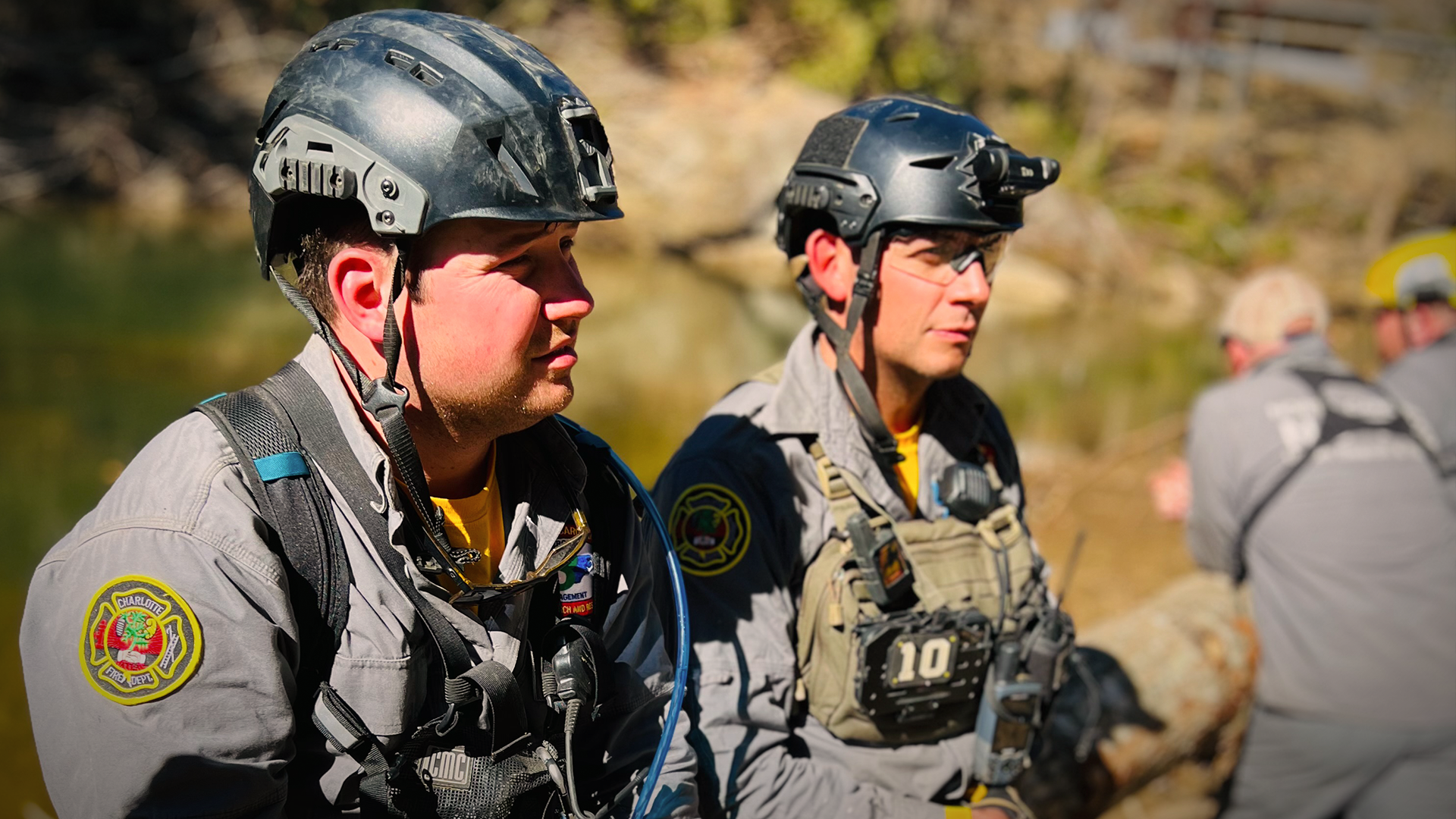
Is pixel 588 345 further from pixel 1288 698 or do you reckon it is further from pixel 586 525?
pixel 586 525

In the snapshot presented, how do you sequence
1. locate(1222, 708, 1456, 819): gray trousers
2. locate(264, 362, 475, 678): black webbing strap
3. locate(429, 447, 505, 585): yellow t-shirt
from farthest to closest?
1. locate(1222, 708, 1456, 819): gray trousers
2. locate(429, 447, 505, 585): yellow t-shirt
3. locate(264, 362, 475, 678): black webbing strap

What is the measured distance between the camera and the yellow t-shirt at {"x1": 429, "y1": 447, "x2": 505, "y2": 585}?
7.59 feet

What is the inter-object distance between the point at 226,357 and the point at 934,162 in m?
9.97

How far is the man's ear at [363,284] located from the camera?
2.12 m

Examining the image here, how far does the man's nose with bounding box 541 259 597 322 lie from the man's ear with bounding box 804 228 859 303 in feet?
4.15

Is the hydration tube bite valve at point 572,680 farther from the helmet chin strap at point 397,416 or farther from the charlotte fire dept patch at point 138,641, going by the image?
the charlotte fire dept patch at point 138,641

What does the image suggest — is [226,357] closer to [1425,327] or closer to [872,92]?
[1425,327]

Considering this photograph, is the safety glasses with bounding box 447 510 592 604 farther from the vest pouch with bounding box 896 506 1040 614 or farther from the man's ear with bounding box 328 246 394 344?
the vest pouch with bounding box 896 506 1040 614

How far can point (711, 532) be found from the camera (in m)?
2.87

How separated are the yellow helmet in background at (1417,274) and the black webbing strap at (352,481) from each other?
5.23 m

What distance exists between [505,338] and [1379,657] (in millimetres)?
3737

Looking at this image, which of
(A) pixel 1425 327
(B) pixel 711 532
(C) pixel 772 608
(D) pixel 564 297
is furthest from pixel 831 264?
(A) pixel 1425 327

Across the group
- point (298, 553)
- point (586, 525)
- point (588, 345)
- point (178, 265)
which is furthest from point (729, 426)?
point (178, 265)

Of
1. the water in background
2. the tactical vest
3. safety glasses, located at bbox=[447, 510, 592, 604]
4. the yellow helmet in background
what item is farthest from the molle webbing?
the water in background
